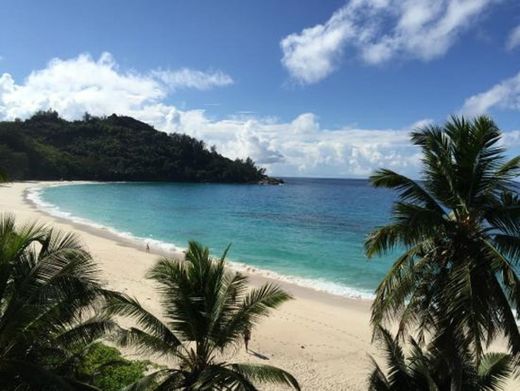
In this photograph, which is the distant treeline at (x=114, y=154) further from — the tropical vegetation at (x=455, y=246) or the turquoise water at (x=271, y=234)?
the tropical vegetation at (x=455, y=246)

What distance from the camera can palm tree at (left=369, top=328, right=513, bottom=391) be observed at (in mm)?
8195

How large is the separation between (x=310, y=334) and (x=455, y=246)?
10.0 meters

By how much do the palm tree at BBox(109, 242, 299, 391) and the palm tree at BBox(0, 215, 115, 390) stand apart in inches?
41.2

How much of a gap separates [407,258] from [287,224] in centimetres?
4419

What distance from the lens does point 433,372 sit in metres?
8.55

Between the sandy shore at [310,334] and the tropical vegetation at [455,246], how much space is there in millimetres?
5291

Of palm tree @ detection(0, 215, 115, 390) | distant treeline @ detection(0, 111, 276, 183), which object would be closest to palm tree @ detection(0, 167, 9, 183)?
palm tree @ detection(0, 215, 115, 390)

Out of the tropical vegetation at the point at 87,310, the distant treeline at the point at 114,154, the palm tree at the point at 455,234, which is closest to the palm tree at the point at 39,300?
the tropical vegetation at the point at 87,310

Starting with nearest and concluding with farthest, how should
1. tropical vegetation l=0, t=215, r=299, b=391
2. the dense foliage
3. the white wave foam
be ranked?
tropical vegetation l=0, t=215, r=299, b=391 < the dense foliage < the white wave foam

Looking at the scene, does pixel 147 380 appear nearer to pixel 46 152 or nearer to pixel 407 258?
pixel 407 258

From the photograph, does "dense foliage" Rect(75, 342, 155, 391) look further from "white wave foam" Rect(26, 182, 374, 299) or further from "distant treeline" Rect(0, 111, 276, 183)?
"distant treeline" Rect(0, 111, 276, 183)

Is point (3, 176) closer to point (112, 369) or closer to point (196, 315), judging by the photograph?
point (196, 315)

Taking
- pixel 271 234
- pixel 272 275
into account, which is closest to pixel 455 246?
pixel 272 275

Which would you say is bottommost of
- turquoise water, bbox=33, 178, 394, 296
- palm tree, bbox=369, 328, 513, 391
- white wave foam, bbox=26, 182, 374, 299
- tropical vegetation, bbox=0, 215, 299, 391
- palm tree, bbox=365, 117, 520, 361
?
white wave foam, bbox=26, 182, 374, 299
